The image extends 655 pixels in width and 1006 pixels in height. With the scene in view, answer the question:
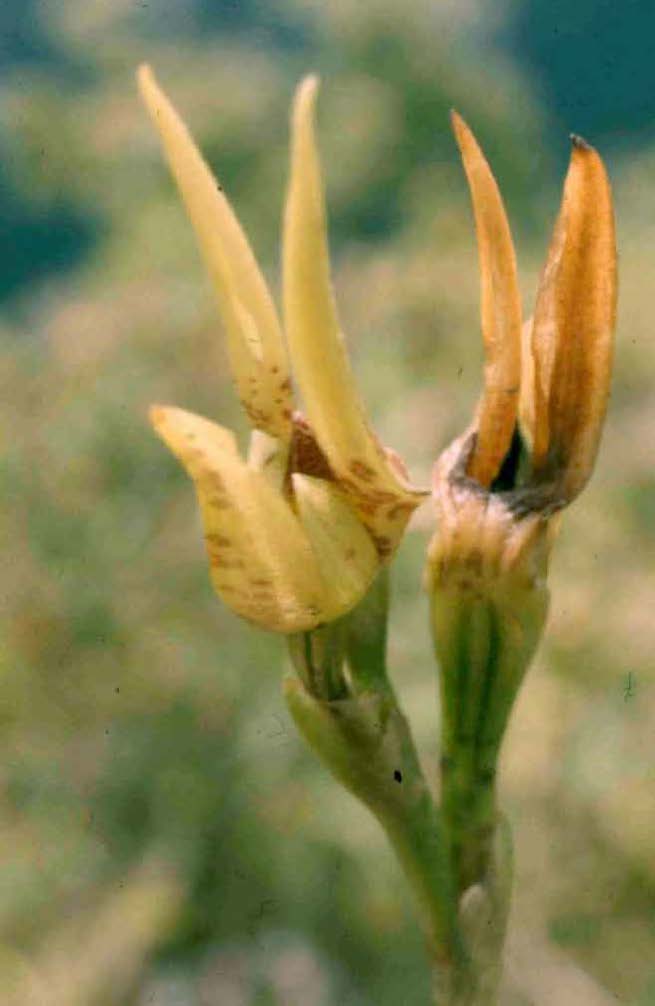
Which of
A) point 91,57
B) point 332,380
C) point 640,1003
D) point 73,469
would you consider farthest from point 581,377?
point 91,57

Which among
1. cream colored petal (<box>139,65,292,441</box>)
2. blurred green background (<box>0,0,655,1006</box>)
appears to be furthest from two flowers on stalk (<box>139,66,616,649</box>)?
blurred green background (<box>0,0,655,1006</box>)

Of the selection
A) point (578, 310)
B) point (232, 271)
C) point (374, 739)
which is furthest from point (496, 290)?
point (374, 739)

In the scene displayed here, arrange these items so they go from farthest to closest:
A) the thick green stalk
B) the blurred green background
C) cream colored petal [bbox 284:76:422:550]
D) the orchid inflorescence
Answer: the blurred green background → the thick green stalk → the orchid inflorescence → cream colored petal [bbox 284:76:422:550]

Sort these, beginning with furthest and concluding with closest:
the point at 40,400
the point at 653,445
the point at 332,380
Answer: the point at 40,400
the point at 653,445
the point at 332,380

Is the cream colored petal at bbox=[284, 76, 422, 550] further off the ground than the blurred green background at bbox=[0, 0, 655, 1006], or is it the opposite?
the cream colored petal at bbox=[284, 76, 422, 550]

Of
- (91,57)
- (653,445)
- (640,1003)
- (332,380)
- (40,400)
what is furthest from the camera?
(91,57)

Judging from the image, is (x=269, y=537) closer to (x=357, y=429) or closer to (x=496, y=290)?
(x=357, y=429)

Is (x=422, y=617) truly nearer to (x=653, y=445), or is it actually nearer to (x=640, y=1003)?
(x=653, y=445)

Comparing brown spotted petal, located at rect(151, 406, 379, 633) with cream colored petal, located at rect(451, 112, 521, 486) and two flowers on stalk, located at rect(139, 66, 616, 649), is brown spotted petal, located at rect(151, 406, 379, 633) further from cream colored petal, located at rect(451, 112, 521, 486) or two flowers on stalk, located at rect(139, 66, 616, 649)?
cream colored petal, located at rect(451, 112, 521, 486)
